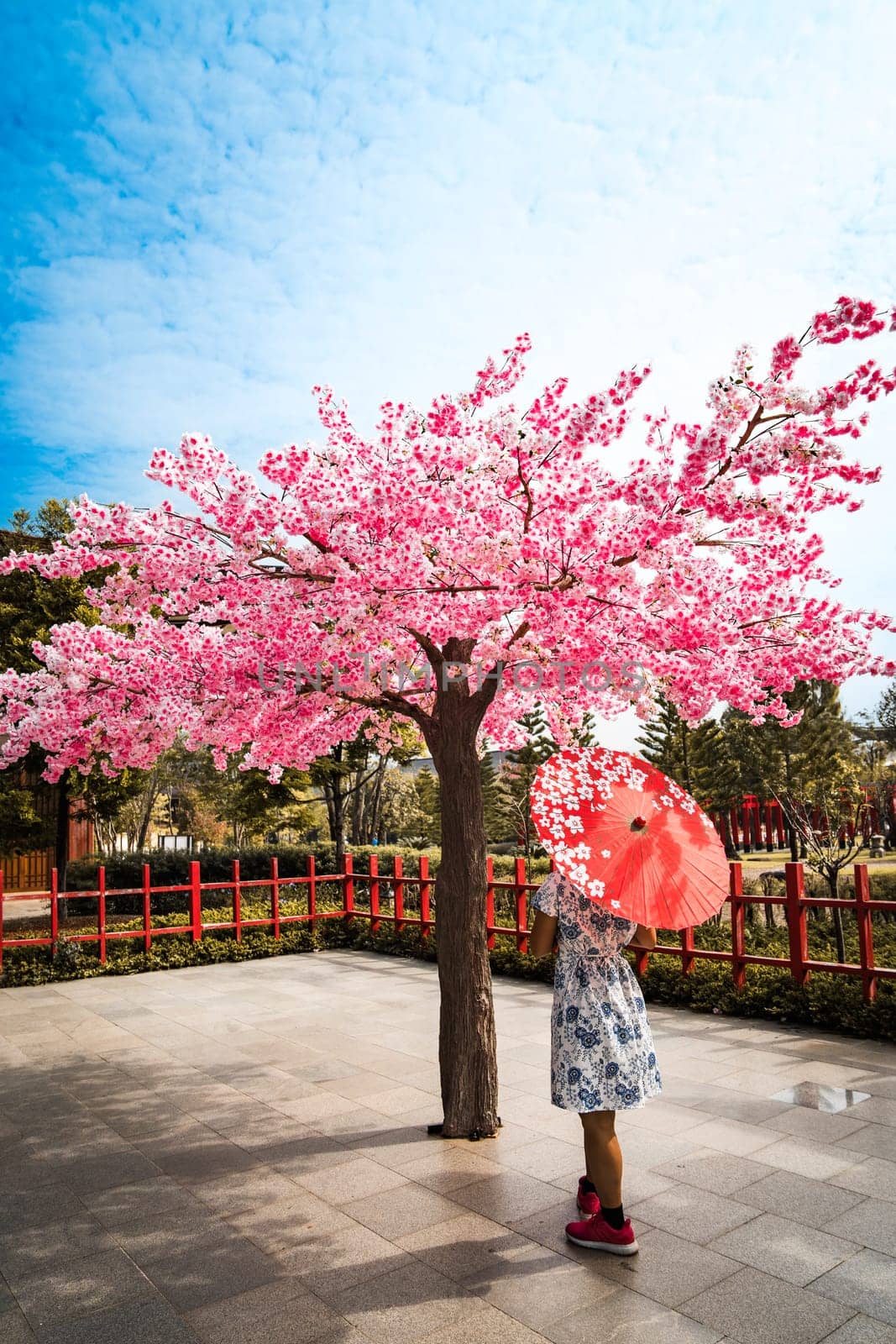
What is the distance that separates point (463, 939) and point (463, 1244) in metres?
1.46

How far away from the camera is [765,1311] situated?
267 cm

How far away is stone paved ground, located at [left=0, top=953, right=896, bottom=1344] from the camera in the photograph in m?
2.71

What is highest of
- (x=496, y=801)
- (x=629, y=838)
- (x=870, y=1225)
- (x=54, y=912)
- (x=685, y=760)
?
(x=685, y=760)

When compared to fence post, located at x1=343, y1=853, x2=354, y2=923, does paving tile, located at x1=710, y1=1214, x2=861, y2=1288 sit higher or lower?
lower

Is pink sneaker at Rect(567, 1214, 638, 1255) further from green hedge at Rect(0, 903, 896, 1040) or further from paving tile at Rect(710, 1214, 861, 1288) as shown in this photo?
green hedge at Rect(0, 903, 896, 1040)

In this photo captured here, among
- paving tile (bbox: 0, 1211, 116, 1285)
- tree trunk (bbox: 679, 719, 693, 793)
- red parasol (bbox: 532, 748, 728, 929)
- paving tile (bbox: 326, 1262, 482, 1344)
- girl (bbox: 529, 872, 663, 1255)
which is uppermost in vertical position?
tree trunk (bbox: 679, 719, 693, 793)

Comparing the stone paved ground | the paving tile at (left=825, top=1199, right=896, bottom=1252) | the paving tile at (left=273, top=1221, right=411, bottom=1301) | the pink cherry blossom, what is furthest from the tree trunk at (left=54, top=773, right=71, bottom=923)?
the paving tile at (left=825, top=1199, right=896, bottom=1252)

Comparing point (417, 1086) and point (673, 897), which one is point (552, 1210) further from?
point (417, 1086)

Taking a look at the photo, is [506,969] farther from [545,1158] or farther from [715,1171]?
[715,1171]

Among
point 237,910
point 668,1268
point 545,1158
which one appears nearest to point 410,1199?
point 545,1158

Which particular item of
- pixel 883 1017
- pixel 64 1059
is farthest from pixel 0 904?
pixel 883 1017

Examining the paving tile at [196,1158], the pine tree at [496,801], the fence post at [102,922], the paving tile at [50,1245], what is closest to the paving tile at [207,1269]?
the paving tile at [50,1245]

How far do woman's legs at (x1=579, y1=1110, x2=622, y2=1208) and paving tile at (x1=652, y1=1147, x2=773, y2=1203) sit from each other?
52cm

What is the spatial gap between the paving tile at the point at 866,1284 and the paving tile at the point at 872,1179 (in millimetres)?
544
